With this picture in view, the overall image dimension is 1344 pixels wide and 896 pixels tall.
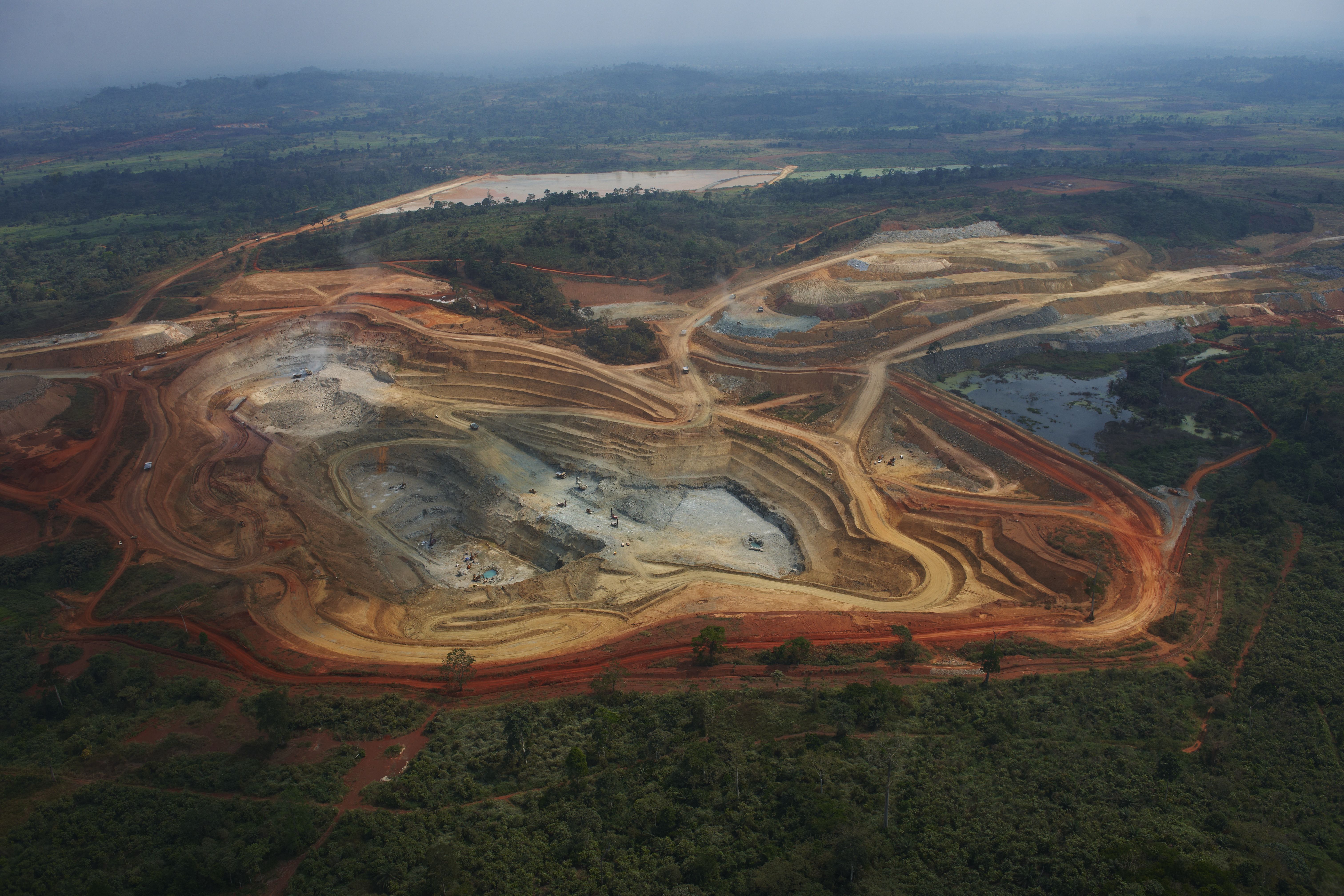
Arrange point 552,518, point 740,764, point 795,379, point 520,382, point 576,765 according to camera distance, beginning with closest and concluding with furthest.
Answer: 1. point 740,764
2. point 576,765
3. point 552,518
4. point 520,382
5. point 795,379

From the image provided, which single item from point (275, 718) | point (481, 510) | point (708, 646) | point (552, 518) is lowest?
point (481, 510)

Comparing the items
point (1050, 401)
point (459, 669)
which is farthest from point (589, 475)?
point (1050, 401)

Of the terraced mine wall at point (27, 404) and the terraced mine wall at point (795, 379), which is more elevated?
the terraced mine wall at point (27, 404)

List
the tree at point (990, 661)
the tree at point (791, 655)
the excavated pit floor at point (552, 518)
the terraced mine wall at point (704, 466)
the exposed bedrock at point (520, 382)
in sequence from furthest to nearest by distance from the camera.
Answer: the exposed bedrock at point (520, 382), the terraced mine wall at point (704, 466), the excavated pit floor at point (552, 518), the tree at point (791, 655), the tree at point (990, 661)

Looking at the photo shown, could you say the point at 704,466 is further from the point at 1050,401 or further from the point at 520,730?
the point at 1050,401

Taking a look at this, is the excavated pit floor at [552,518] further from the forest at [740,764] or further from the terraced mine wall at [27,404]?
the terraced mine wall at [27,404]

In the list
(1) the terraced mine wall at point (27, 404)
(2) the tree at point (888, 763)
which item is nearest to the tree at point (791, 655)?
(2) the tree at point (888, 763)

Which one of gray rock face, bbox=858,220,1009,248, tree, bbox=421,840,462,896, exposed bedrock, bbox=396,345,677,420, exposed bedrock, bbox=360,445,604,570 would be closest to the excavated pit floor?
exposed bedrock, bbox=360,445,604,570
